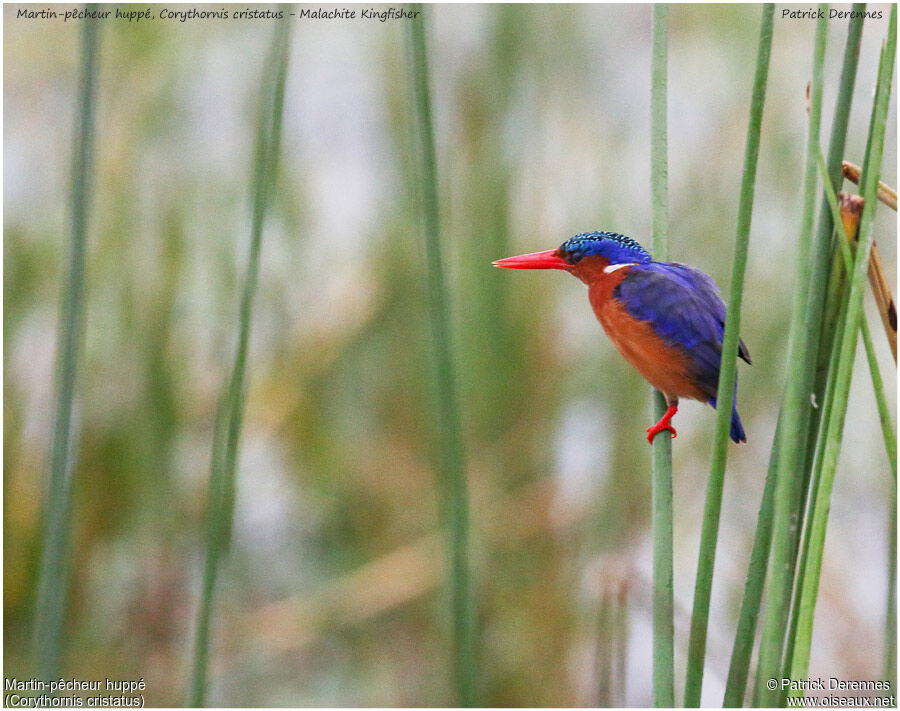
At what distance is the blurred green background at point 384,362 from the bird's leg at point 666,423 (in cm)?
31

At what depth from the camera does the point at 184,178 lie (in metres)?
0.99

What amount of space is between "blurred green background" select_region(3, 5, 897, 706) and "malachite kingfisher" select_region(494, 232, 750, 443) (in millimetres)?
266

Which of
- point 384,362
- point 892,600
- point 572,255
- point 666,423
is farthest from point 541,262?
point 384,362

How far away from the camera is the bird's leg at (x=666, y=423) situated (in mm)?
431

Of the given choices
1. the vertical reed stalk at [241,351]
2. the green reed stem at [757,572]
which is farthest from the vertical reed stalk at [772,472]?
the vertical reed stalk at [241,351]

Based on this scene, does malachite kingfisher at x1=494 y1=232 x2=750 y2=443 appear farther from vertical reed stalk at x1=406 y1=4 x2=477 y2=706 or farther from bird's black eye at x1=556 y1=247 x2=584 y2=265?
vertical reed stalk at x1=406 y1=4 x2=477 y2=706

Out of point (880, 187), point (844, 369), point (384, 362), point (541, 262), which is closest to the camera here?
point (844, 369)

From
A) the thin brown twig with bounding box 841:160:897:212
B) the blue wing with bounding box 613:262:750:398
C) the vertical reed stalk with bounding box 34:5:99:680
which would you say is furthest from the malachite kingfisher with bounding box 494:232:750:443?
the vertical reed stalk with bounding box 34:5:99:680

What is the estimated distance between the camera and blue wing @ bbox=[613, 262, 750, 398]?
478 mm

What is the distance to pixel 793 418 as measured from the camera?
36cm

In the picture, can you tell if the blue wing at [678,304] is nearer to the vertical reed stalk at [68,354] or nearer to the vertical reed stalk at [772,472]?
the vertical reed stalk at [772,472]

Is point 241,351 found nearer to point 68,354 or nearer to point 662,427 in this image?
point 68,354

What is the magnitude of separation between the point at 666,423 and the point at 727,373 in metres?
0.07

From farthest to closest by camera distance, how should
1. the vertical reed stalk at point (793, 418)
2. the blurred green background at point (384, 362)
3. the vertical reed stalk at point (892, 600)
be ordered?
the blurred green background at point (384, 362), the vertical reed stalk at point (892, 600), the vertical reed stalk at point (793, 418)
